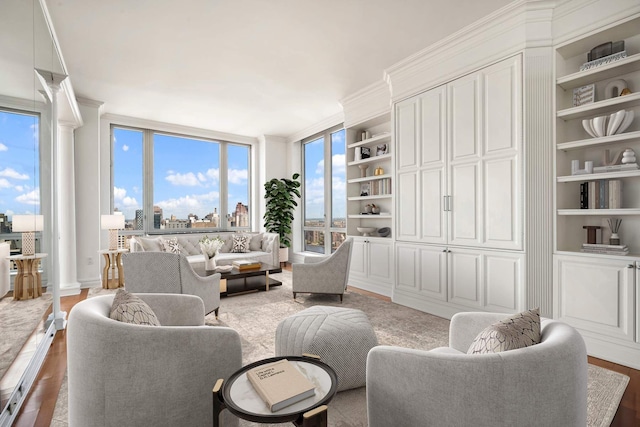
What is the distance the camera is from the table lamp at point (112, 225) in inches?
193

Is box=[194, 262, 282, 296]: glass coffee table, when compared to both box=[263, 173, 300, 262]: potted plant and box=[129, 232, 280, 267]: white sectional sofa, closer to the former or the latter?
box=[129, 232, 280, 267]: white sectional sofa

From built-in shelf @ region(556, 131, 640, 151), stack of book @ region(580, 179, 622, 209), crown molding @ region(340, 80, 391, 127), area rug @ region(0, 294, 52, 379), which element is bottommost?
area rug @ region(0, 294, 52, 379)

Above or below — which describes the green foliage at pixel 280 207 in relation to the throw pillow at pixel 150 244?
above

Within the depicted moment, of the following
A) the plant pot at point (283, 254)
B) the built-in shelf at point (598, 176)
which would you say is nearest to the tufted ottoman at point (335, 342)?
the built-in shelf at point (598, 176)

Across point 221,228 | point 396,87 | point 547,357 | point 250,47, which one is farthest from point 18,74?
point 221,228

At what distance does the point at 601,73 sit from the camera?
276 centimetres

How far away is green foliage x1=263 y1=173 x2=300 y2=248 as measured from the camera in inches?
278

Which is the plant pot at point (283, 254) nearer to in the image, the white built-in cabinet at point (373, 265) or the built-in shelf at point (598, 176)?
the white built-in cabinet at point (373, 265)

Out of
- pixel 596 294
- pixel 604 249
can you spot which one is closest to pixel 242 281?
pixel 596 294

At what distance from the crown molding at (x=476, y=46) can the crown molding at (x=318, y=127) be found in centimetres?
183

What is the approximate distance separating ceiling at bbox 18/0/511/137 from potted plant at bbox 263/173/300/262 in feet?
6.83

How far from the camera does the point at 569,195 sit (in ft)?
9.77

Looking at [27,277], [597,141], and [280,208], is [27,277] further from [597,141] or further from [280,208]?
[280,208]

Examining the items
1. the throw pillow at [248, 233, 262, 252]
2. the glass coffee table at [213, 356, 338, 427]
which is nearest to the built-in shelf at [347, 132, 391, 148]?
the throw pillow at [248, 233, 262, 252]
